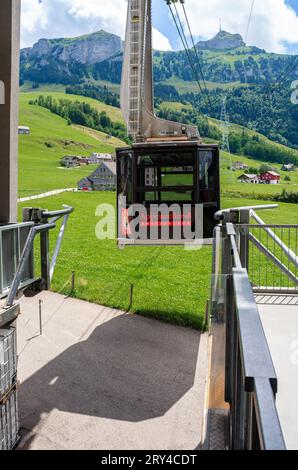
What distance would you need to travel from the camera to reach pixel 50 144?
129 m

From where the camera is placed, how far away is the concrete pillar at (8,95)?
630 centimetres

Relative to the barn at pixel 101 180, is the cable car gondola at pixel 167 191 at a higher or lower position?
lower

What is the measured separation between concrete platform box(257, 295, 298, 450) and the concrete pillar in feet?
15.0

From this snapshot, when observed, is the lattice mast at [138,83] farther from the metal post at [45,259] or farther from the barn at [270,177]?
the barn at [270,177]

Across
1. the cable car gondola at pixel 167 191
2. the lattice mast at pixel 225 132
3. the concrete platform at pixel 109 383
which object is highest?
the lattice mast at pixel 225 132

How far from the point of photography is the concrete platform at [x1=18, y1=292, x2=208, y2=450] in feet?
21.2

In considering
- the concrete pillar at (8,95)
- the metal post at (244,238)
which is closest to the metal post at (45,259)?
the concrete pillar at (8,95)

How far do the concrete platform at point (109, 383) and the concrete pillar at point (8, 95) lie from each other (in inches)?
137

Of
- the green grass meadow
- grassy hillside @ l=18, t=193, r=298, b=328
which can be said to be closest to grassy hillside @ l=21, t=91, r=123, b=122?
the green grass meadow

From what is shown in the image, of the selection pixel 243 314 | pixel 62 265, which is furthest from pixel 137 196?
pixel 62 265

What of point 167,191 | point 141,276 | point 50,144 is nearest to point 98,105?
point 50,144

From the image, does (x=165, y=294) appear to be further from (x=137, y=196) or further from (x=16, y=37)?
(x=16, y=37)

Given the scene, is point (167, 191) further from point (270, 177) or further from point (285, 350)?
point (270, 177)
